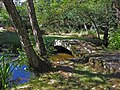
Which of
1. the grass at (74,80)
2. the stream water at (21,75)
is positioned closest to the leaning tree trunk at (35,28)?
the stream water at (21,75)

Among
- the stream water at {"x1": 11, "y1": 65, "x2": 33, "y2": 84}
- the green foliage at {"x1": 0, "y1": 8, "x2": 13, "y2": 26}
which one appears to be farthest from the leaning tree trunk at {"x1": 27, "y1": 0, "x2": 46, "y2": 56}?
the green foliage at {"x1": 0, "y1": 8, "x2": 13, "y2": 26}

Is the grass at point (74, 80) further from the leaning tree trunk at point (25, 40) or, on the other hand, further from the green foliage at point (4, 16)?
the green foliage at point (4, 16)

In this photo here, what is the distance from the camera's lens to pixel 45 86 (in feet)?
18.6

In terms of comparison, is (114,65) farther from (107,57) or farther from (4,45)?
(4,45)

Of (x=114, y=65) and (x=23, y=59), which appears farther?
(x=23, y=59)

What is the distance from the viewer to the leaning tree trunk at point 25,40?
562cm

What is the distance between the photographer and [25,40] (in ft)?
20.1

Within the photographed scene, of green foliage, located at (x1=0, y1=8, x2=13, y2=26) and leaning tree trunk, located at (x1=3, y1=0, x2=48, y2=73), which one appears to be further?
green foliage, located at (x1=0, y1=8, x2=13, y2=26)

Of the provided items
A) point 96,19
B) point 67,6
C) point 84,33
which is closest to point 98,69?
point 67,6

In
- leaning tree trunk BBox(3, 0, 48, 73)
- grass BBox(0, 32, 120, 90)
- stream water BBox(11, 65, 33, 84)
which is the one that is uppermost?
leaning tree trunk BBox(3, 0, 48, 73)

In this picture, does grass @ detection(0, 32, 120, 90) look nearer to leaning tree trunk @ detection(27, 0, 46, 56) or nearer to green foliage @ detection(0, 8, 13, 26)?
leaning tree trunk @ detection(27, 0, 46, 56)

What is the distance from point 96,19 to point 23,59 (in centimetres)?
920

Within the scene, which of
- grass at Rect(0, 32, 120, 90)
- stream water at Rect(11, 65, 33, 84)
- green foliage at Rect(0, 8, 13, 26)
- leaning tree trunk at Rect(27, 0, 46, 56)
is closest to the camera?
grass at Rect(0, 32, 120, 90)

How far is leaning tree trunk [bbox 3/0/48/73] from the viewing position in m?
5.62
